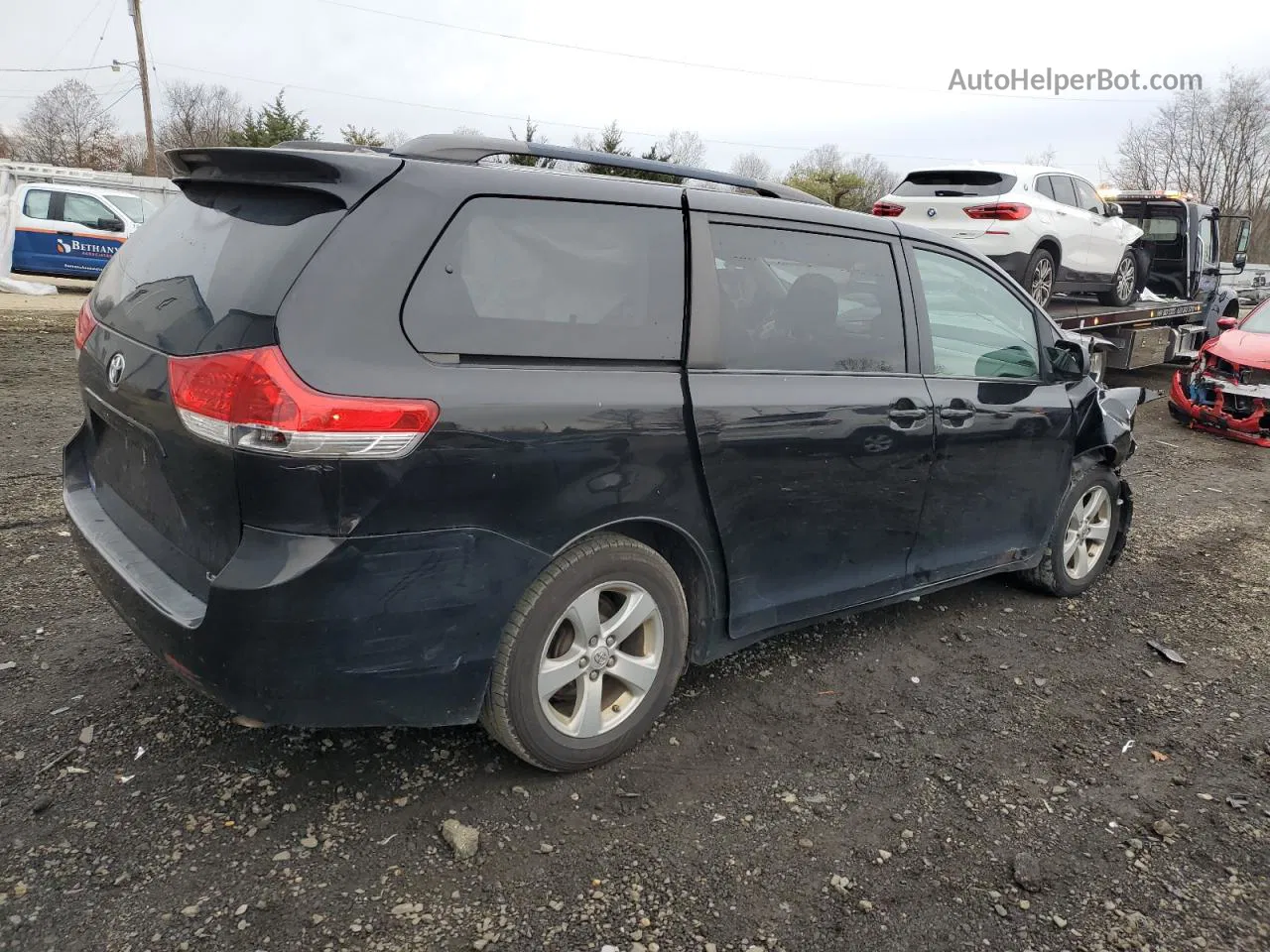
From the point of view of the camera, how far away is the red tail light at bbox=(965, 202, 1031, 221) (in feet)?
29.6

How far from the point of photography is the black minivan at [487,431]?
2197mm

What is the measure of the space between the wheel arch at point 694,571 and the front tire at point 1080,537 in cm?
219

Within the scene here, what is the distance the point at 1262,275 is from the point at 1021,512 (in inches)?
838

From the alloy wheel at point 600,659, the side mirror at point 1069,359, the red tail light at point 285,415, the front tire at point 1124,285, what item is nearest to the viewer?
the red tail light at point 285,415

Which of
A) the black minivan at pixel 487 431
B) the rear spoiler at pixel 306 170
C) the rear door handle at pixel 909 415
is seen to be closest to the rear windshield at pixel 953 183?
the black minivan at pixel 487 431

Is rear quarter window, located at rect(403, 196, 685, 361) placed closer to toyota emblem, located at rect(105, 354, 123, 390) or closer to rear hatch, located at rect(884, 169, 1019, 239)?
toyota emblem, located at rect(105, 354, 123, 390)

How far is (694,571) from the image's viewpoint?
116 inches

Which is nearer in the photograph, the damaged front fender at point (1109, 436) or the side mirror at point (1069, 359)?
the side mirror at point (1069, 359)

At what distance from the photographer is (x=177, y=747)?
9.24 feet

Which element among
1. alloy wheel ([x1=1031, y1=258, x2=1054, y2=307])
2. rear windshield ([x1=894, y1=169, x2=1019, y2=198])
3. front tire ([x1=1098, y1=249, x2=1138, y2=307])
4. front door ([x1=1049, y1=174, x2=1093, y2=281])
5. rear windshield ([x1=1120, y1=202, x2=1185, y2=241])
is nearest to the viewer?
rear windshield ([x1=894, y1=169, x2=1019, y2=198])

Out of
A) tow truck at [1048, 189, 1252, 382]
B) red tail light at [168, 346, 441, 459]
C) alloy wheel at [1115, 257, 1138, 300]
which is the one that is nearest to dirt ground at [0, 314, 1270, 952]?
red tail light at [168, 346, 441, 459]

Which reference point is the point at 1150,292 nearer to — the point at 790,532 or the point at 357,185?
the point at 790,532

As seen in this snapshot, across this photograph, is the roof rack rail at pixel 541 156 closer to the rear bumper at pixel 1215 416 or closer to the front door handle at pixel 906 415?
the front door handle at pixel 906 415

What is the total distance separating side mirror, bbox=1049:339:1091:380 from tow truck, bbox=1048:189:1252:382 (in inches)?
290
